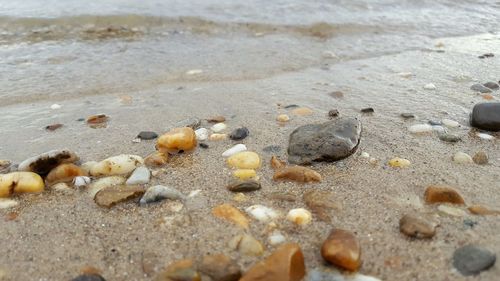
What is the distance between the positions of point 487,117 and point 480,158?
47 centimetres

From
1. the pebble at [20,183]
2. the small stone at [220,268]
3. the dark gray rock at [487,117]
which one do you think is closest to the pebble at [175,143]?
the pebble at [20,183]

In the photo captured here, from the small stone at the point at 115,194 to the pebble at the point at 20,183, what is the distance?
1.11ft

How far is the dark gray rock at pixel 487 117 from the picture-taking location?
2.51 m

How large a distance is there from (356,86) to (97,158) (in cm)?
218

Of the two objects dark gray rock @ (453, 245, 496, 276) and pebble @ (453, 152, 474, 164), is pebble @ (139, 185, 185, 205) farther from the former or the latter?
pebble @ (453, 152, 474, 164)

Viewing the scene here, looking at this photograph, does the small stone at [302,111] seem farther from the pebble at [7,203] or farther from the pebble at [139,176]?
the pebble at [7,203]

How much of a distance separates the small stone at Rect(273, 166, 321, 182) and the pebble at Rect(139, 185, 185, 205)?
0.49 meters

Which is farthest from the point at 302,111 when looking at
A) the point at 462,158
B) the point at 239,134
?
the point at 462,158

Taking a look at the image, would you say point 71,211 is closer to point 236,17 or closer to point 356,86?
point 356,86

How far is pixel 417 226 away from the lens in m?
1.61

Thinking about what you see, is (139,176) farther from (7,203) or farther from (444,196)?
(444,196)

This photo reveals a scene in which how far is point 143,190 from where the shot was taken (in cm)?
195

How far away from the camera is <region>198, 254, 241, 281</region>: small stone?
1398 mm

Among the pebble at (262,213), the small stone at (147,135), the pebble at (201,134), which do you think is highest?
the pebble at (262,213)
